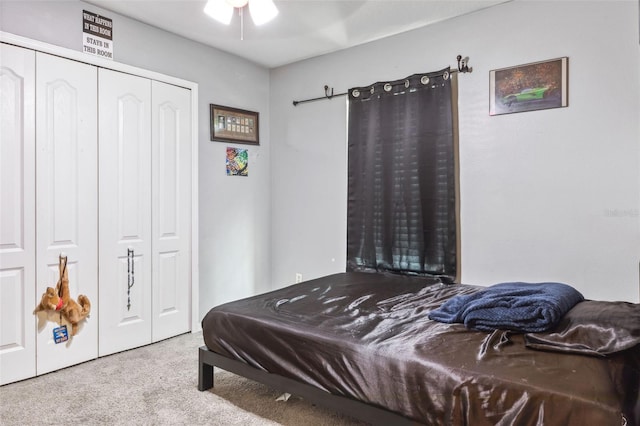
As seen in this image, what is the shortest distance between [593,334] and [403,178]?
6.35ft

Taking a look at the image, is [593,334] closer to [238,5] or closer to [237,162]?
[238,5]

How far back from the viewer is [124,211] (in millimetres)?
3176

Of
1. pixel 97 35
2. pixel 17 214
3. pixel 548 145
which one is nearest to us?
pixel 17 214

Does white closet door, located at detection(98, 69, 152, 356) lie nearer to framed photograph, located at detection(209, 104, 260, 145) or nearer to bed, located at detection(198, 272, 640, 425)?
framed photograph, located at detection(209, 104, 260, 145)

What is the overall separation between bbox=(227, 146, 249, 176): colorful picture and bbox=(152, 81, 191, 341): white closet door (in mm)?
446

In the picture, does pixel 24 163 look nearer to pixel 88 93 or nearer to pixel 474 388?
pixel 88 93

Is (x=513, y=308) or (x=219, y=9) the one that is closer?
(x=513, y=308)

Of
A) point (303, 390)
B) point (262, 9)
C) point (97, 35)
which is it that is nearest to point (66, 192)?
point (97, 35)

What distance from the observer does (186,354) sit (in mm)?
3123

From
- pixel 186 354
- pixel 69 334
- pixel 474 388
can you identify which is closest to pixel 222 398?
pixel 186 354

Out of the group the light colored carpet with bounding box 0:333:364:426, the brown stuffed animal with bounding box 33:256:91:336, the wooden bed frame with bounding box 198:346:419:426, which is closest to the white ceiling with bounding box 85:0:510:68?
the brown stuffed animal with bounding box 33:256:91:336

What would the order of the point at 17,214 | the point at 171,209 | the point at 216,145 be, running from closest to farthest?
the point at 17,214 → the point at 171,209 → the point at 216,145

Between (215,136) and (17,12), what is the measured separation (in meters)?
1.63

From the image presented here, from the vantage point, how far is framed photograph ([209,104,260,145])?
3822 millimetres
